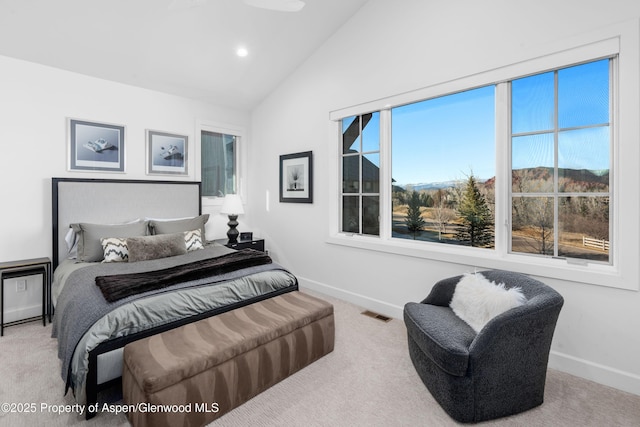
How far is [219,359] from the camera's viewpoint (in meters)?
1.78

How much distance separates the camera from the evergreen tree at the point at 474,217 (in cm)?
277

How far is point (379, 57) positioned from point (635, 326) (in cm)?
309

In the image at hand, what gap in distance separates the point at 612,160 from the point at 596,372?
1480mm

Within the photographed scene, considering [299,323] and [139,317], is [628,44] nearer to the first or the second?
[299,323]

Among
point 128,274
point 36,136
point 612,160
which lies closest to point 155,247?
point 128,274

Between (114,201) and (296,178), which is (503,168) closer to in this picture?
(296,178)

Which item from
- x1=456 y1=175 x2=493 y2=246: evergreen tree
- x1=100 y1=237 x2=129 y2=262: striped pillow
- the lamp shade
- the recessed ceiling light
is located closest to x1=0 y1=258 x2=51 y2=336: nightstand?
x1=100 y1=237 x2=129 y2=262: striped pillow

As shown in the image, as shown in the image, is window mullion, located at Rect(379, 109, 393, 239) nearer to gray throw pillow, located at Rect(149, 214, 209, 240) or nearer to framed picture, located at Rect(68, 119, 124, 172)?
gray throw pillow, located at Rect(149, 214, 209, 240)

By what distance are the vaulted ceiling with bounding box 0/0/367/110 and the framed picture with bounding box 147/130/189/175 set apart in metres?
0.61

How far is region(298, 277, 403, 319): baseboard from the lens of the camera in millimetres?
3264

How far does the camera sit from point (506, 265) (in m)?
2.50

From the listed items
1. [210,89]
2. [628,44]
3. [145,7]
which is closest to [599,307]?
[628,44]

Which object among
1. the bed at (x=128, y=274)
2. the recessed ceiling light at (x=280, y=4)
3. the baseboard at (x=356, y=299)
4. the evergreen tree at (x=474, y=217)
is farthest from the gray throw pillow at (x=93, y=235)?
the evergreen tree at (x=474, y=217)

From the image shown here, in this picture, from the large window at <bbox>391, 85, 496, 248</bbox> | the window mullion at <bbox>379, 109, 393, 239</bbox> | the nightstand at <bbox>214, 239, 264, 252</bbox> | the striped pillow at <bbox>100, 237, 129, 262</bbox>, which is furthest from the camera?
the nightstand at <bbox>214, 239, 264, 252</bbox>
